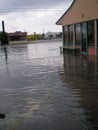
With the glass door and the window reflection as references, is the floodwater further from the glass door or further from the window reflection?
the glass door

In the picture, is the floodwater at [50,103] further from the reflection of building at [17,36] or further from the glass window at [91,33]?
the reflection of building at [17,36]

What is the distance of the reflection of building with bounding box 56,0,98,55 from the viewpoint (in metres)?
21.8

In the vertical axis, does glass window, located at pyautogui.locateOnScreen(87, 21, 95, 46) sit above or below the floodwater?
above

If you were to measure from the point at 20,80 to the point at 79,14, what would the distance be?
45.3ft

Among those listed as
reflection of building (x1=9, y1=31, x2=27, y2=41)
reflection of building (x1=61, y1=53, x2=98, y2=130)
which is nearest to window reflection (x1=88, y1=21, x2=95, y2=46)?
reflection of building (x1=61, y1=53, x2=98, y2=130)

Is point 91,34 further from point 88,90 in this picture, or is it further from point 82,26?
point 88,90

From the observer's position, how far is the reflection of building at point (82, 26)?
21.8m

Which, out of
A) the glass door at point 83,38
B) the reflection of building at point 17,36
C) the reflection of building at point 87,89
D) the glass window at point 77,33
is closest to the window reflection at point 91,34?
the glass door at point 83,38

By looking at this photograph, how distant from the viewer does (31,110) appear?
7.68m

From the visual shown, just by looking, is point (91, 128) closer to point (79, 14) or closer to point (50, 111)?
point (50, 111)

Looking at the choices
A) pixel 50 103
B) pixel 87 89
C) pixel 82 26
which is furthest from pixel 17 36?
pixel 50 103

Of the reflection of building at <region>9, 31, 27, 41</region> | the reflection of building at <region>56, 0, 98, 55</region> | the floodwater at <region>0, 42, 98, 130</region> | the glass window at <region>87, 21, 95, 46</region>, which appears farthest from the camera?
the reflection of building at <region>9, 31, 27, 41</region>

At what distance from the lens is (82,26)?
24.8 m

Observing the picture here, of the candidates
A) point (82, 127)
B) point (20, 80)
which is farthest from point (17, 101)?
point (20, 80)
